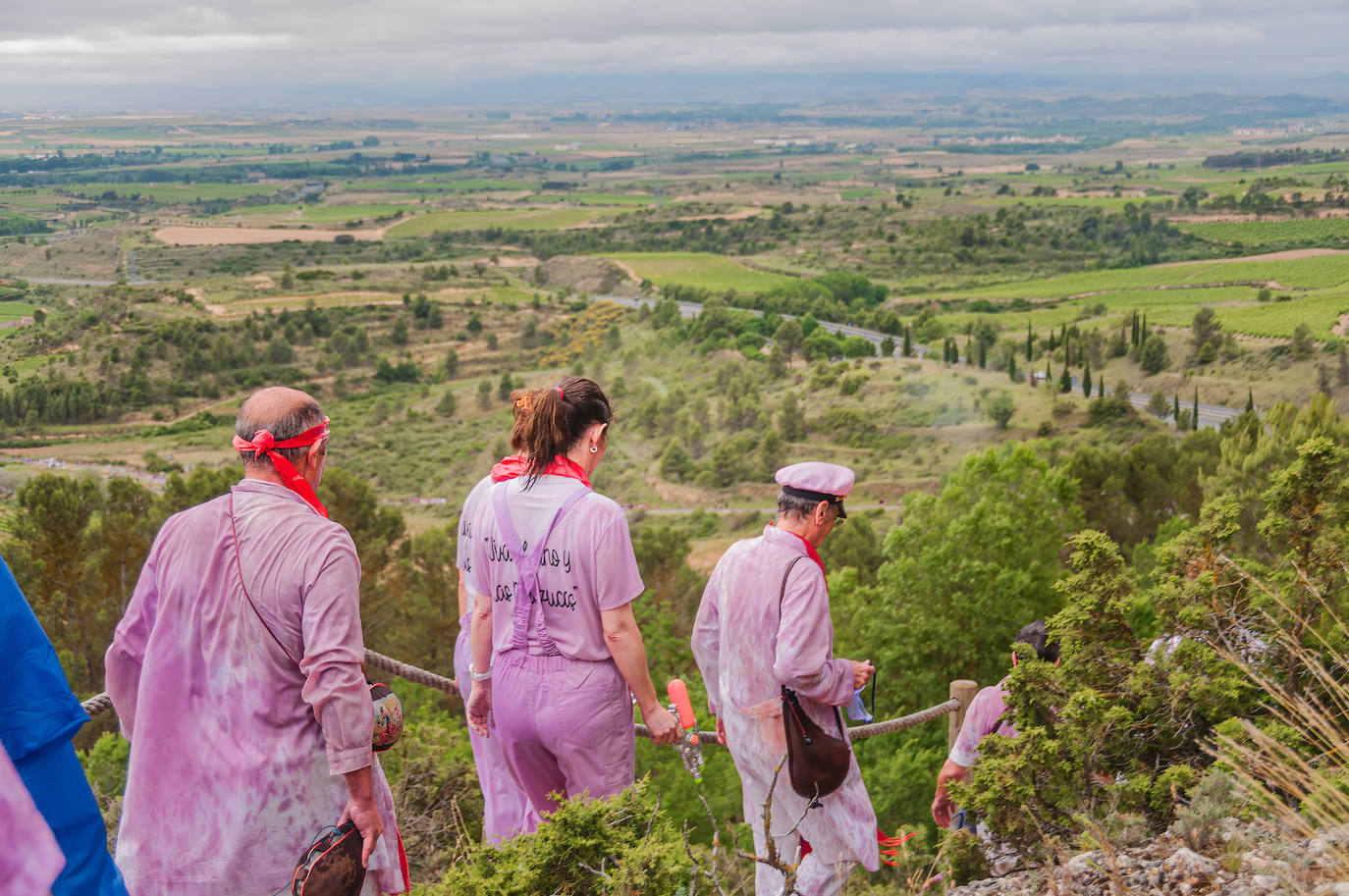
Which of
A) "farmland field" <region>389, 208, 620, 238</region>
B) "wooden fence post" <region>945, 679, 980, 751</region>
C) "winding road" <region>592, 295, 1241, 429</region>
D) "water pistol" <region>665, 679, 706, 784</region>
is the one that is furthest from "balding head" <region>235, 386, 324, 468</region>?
"farmland field" <region>389, 208, 620, 238</region>

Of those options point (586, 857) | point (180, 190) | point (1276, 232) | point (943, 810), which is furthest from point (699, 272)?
point (586, 857)

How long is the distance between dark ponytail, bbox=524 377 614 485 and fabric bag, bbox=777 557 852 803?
81 cm

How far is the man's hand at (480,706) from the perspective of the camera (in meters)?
3.28

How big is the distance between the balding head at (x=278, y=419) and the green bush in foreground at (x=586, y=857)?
3.75 feet

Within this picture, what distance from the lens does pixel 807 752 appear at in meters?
3.16

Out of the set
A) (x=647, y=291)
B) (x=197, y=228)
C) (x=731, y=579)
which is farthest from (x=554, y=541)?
(x=197, y=228)

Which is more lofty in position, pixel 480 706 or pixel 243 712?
pixel 243 712

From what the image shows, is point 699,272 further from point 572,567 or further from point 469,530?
point 572,567

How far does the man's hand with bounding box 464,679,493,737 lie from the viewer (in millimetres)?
3275

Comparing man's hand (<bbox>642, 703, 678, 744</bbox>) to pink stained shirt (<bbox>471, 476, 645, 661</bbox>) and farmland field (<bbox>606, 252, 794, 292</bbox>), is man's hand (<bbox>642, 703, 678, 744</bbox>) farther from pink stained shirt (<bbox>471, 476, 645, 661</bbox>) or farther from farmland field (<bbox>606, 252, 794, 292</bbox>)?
farmland field (<bbox>606, 252, 794, 292</bbox>)

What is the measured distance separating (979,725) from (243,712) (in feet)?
8.39

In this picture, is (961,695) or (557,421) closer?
(557,421)

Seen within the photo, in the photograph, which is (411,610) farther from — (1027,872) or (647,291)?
(647,291)

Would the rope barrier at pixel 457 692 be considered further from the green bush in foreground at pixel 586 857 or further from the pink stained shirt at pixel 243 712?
the pink stained shirt at pixel 243 712
